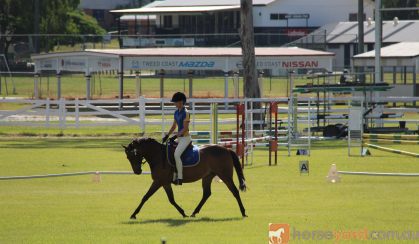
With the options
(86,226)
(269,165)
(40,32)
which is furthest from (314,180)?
(40,32)

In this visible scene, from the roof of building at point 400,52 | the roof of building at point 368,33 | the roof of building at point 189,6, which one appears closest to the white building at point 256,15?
the roof of building at point 189,6

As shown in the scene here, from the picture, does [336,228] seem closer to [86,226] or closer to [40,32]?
[86,226]

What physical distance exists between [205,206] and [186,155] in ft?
5.14

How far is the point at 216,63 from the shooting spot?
180ft

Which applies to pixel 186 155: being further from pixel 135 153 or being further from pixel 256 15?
pixel 256 15

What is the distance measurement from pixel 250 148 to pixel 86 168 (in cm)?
539

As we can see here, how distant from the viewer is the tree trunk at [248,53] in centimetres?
4288

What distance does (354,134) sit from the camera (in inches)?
1298

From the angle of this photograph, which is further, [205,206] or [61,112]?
[61,112]

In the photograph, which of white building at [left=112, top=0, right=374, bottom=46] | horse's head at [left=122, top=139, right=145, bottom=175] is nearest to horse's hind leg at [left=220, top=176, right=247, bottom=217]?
horse's head at [left=122, top=139, right=145, bottom=175]

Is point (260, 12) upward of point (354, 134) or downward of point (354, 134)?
upward

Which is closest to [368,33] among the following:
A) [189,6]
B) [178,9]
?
[178,9]

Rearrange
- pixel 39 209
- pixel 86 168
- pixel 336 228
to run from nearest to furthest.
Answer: pixel 336 228
pixel 39 209
pixel 86 168

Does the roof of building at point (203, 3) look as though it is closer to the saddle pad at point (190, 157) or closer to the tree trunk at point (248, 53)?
the tree trunk at point (248, 53)
